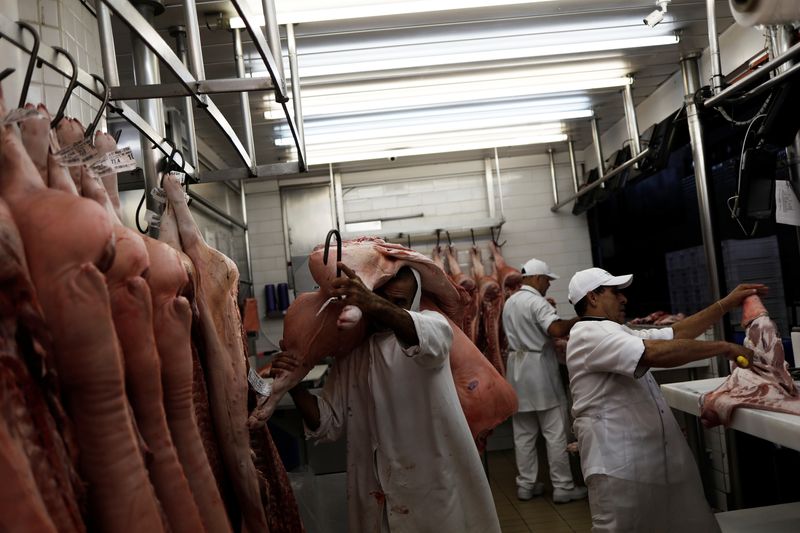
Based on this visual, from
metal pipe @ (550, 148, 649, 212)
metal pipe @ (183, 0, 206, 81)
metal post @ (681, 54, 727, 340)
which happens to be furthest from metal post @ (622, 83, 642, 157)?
metal pipe @ (183, 0, 206, 81)

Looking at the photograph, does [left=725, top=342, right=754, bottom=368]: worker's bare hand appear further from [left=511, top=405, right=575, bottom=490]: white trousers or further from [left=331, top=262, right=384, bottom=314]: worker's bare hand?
[left=511, top=405, right=575, bottom=490]: white trousers

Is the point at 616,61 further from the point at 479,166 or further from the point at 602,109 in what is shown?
the point at 479,166

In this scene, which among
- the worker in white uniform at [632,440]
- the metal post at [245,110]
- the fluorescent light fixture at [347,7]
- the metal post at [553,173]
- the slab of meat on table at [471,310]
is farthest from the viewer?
the metal post at [553,173]

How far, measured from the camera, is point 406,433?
2.80m

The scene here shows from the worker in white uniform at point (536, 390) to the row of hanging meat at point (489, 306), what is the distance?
81 cm

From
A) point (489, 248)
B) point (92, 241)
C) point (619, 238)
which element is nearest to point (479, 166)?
point (489, 248)

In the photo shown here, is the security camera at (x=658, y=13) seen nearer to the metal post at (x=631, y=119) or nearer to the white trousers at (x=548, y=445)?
the metal post at (x=631, y=119)

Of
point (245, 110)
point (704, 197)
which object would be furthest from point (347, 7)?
point (704, 197)

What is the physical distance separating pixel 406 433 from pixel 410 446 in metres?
0.05

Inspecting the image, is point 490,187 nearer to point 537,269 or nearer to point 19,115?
point 537,269

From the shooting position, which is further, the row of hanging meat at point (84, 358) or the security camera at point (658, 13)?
the security camera at point (658, 13)

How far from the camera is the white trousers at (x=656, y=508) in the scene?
11.8 ft

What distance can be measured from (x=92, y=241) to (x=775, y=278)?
18.1 feet

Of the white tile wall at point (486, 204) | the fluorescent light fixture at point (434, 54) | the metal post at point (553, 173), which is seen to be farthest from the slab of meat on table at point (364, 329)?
the metal post at point (553, 173)
